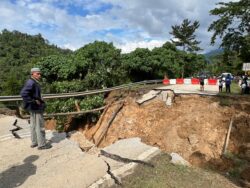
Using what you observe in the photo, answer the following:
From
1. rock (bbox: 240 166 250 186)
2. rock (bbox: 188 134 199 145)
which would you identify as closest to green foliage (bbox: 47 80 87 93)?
rock (bbox: 188 134 199 145)

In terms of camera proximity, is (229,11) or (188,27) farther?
(188,27)

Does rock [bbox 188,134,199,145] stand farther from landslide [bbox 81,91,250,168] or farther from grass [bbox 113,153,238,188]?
grass [bbox 113,153,238,188]

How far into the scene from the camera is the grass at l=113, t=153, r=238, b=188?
6529 millimetres

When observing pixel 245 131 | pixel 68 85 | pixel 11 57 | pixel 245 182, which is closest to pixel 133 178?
pixel 245 182

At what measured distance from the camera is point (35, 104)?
763 cm

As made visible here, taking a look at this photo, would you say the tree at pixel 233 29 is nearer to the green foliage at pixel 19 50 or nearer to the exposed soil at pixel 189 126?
the exposed soil at pixel 189 126

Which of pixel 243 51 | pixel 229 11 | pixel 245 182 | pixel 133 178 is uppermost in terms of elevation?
pixel 229 11

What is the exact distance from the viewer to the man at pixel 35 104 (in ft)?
24.5

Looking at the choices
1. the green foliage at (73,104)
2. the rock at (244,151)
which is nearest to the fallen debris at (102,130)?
the green foliage at (73,104)

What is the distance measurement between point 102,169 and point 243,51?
17248 mm

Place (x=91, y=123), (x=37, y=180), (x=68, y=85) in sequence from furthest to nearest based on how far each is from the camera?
(x=68, y=85)
(x=91, y=123)
(x=37, y=180)

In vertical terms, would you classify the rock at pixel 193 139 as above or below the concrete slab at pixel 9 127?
below

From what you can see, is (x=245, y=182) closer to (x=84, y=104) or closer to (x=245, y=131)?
(x=245, y=131)

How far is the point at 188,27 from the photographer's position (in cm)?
7206
